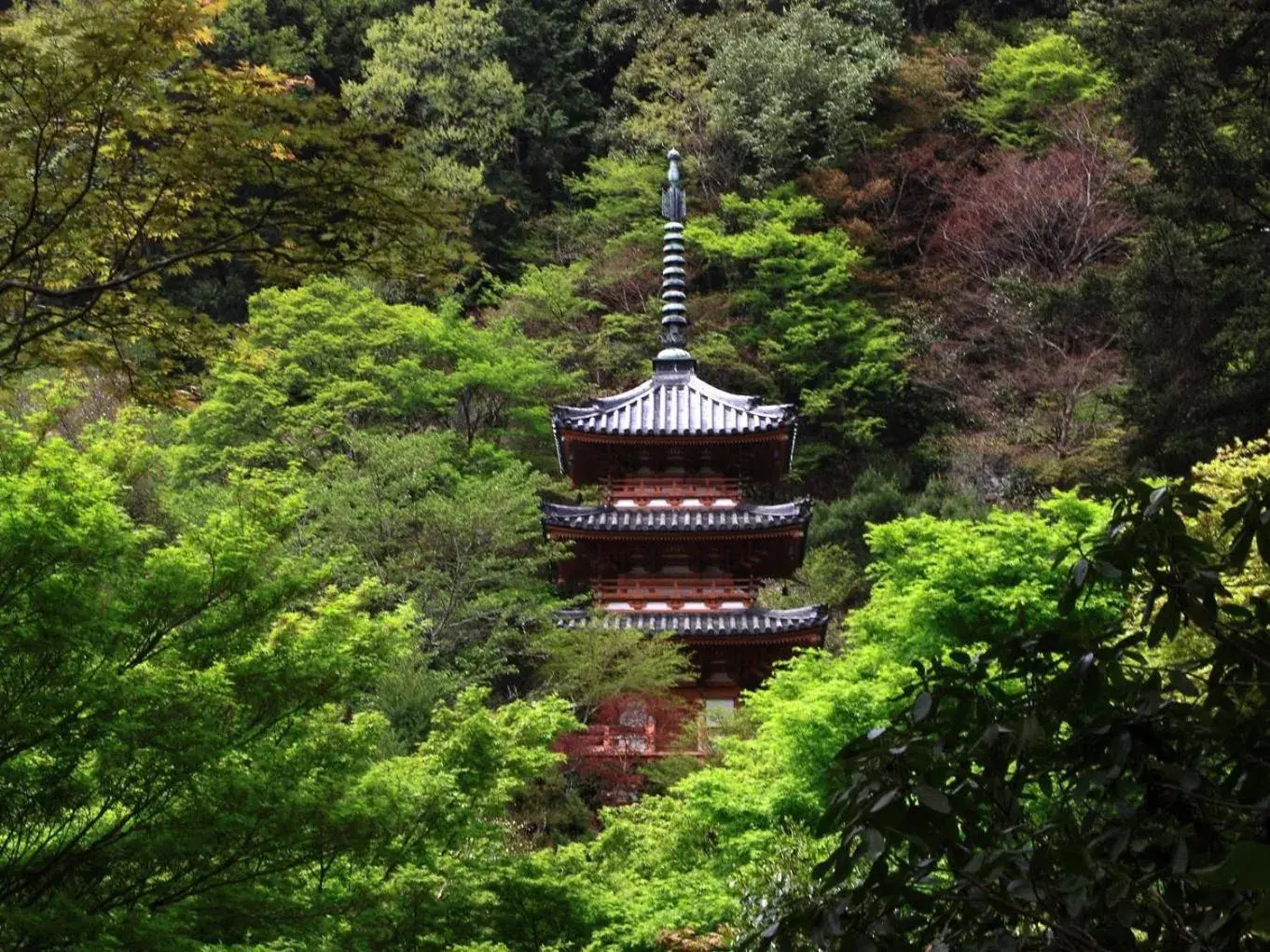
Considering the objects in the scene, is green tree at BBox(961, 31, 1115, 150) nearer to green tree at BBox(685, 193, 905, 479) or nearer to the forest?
the forest

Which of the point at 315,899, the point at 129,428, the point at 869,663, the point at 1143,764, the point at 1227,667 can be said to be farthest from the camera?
the point at 129,428

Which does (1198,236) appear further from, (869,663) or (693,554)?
(693,554)

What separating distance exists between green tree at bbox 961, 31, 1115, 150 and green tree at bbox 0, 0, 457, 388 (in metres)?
26.5

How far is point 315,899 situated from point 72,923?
5.20 feet

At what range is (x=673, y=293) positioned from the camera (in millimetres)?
23453

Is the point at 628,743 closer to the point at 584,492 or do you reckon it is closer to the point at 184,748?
the point at 584,492

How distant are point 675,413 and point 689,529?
2.25m

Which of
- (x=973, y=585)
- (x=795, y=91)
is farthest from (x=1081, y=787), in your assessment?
(x=795, y=91)

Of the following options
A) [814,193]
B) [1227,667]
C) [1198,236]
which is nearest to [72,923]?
[1227,667]

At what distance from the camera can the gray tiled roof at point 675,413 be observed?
773 inches

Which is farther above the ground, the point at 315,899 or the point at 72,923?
the point at 72,923

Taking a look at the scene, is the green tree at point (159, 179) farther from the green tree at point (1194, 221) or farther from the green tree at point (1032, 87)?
the green tree at point (1032, 87)

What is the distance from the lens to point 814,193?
29.9m

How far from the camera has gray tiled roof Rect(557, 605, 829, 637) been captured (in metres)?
17.9
